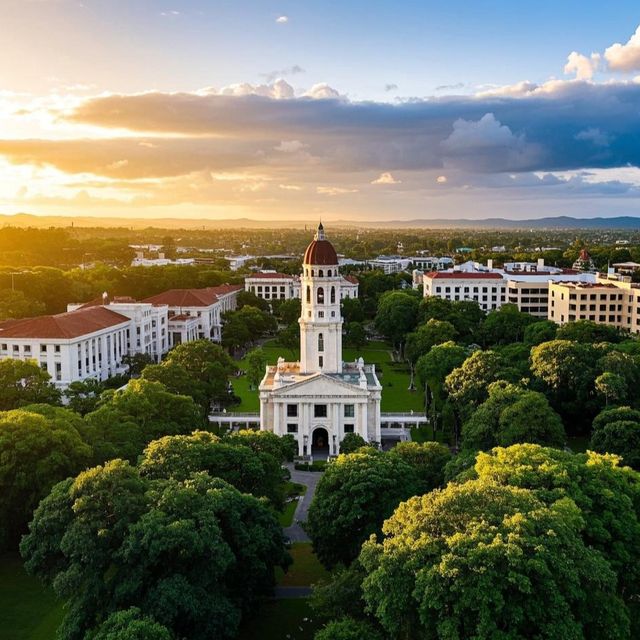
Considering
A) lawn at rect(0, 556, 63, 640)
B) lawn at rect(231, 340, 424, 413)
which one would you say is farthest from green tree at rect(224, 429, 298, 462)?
lawn at rect(231, 340, 424, 413)

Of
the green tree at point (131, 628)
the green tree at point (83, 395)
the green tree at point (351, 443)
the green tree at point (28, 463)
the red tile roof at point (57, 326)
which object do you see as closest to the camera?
the green tree at point (131, 628)

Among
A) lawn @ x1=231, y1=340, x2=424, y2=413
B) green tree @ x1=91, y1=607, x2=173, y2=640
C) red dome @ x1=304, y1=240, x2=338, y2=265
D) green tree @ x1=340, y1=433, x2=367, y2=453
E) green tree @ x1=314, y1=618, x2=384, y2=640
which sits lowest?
lawn @ x1=231, y1=340, x2=424, y2=413

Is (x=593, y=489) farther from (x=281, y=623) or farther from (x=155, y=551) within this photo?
(x=155, y=551)

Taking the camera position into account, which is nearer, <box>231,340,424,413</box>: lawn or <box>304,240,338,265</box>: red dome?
<box>304,240,338,265</box>: red dome

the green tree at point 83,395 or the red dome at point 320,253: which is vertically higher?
the red dome at point 320,253

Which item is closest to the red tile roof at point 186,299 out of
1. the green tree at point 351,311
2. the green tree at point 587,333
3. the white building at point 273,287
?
the green tree at point 351,311

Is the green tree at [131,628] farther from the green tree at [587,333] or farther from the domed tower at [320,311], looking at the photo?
the green tree at [587,333]

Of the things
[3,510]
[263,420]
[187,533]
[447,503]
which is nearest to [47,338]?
[263,420]

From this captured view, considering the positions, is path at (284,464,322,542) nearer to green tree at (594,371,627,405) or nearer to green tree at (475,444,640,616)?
green tree at (475,444,640,616)
